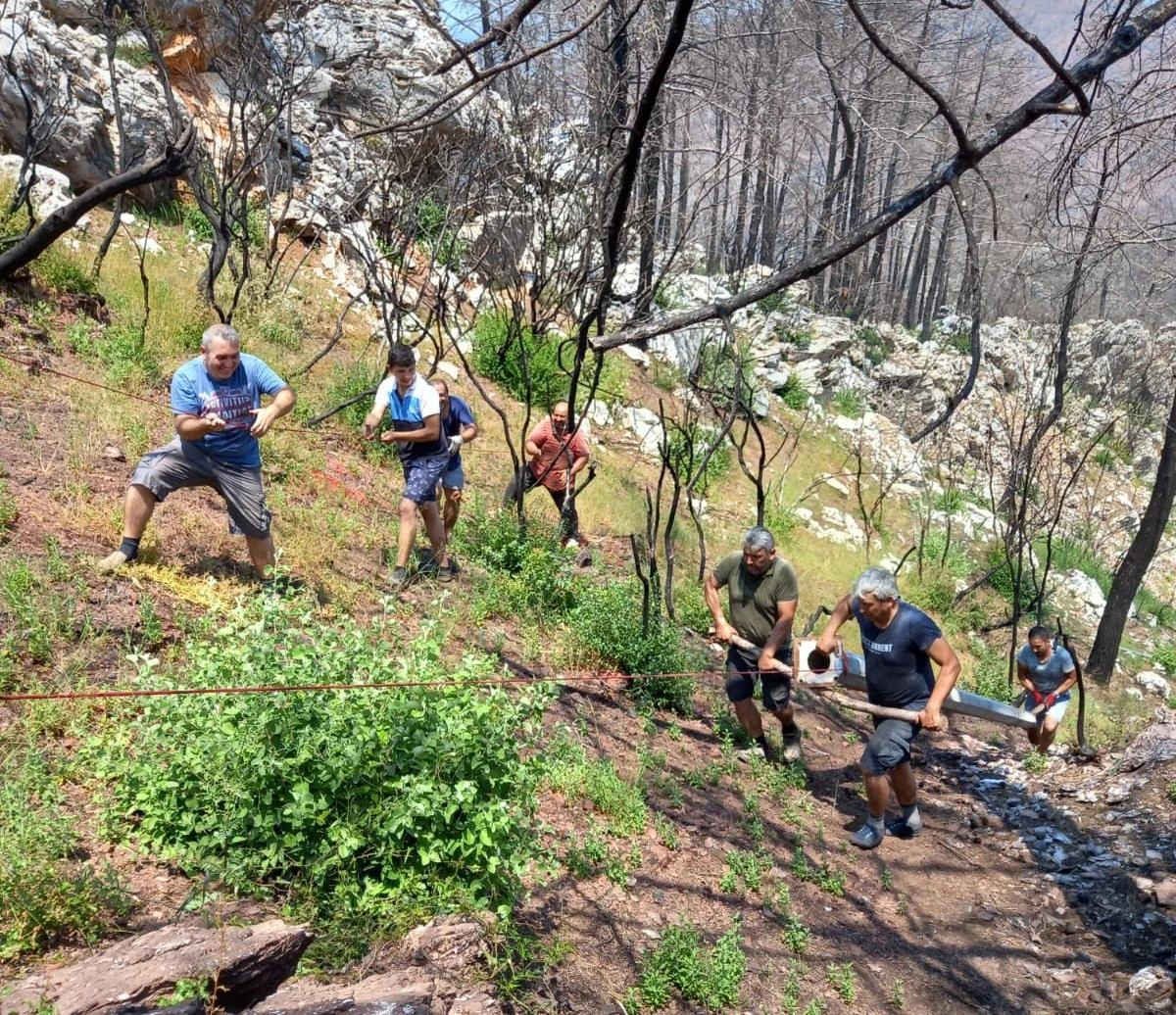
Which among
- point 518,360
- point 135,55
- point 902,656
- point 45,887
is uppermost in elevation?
point 135,55

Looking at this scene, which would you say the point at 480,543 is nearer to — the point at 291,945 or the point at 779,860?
the point at 779,860

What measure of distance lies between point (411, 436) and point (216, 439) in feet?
4.38

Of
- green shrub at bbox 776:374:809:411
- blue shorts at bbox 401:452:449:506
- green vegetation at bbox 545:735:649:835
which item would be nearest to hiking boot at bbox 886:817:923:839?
green vegetation at bbox 545:735:649:835

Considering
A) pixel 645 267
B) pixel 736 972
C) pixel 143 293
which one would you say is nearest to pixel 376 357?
pixel 143 293

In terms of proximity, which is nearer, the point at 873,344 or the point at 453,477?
the point at 453,477

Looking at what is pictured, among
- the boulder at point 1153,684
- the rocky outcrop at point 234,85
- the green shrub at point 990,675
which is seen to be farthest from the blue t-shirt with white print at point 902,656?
the rocky outcrop at point 234,85

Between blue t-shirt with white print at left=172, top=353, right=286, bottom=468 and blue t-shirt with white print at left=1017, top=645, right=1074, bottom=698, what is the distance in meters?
5.84

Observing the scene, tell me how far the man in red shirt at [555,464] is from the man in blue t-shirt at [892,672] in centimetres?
307

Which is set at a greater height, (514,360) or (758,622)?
(514,360)

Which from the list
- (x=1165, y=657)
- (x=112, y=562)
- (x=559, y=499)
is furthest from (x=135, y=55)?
(x=1165, y=657)

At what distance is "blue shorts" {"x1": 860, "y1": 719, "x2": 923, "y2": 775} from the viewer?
5.08m

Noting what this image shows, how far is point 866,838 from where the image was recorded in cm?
530

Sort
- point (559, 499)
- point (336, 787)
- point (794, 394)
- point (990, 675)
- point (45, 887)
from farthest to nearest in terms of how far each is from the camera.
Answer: point (794, 394), point (990, 675), point (559, 499), point (336, 787), point (45, 887)

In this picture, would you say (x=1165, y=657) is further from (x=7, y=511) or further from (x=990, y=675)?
(x=7, y=511)
